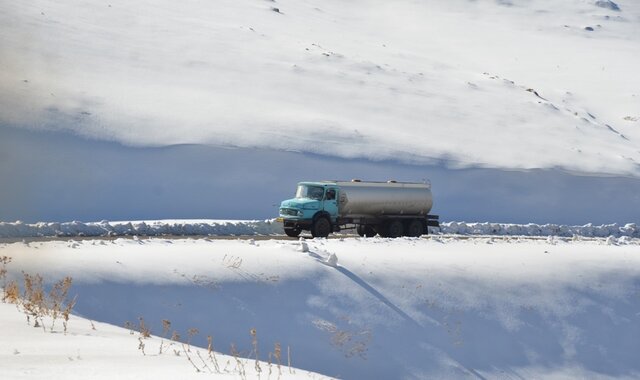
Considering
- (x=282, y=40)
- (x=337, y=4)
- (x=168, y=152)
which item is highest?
(x=337, y=4)

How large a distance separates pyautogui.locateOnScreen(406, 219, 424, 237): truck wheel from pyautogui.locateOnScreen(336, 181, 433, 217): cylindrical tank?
37 centimetres

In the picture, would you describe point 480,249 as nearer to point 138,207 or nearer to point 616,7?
point 138,207

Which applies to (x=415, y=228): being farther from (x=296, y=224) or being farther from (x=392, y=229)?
(x=296, y=224)

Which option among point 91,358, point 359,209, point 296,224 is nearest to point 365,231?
point 359,209

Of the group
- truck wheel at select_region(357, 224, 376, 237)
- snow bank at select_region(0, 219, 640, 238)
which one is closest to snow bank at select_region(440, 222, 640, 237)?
snow bank at select_region(0, 219, 640, 238)

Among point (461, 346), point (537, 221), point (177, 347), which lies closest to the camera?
point (177, 347)

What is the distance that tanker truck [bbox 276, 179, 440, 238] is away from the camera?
118 ft

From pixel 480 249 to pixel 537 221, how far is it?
2269 cm

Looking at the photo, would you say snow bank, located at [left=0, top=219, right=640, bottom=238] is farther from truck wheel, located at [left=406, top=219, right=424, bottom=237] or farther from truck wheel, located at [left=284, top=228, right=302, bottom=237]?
truck wheel, located at [left=406, top=219, right=424, bottom=237]

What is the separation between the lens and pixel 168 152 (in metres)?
48.7

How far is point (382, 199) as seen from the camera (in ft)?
125

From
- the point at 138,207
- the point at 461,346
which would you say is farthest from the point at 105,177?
the point at 461,346

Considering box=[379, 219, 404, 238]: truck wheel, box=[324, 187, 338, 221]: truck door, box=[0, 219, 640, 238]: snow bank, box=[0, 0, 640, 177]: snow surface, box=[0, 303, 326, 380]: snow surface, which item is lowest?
box=[0, 219, 640, 238]: snow bank

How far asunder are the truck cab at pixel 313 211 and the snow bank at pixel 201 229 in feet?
8.67
